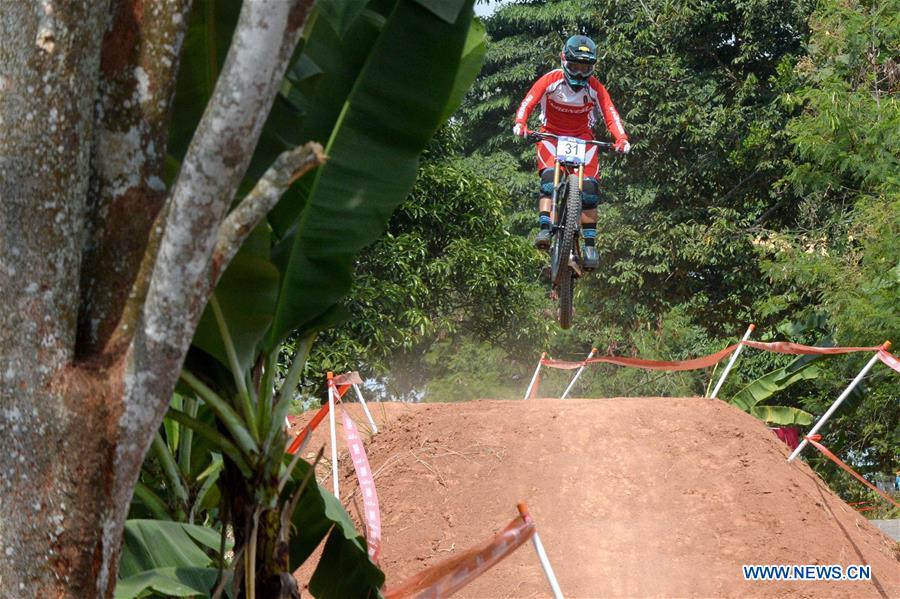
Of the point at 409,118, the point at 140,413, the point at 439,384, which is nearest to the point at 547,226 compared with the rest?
the point at 409,118

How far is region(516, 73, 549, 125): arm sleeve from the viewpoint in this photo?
10.4 metres

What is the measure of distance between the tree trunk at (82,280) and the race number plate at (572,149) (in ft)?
25.7

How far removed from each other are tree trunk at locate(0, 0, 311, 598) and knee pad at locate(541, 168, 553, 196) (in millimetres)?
7991

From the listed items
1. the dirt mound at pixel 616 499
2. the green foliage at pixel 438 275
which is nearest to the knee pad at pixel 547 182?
the dirt mound at pixel 616 499

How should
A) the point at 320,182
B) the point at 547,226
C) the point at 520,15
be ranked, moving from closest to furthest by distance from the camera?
the point at 320,182
the point at 547,226
the point at 520,15

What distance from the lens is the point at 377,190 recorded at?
3.79 m

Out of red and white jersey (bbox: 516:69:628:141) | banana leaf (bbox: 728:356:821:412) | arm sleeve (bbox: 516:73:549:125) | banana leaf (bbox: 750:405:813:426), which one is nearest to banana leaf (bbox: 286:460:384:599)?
arm sleeve (bbox: 516:73:549:125)

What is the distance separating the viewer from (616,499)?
32.6 feet

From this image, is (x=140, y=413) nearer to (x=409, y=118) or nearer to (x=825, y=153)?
(x=409, y=118)

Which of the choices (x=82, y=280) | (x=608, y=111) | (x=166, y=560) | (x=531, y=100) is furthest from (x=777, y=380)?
Answer: (x=82, y=280)

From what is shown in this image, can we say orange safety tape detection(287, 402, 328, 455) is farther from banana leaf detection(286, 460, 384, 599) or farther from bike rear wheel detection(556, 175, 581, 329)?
bike rear wheel detection(556, 175, 581, 329)

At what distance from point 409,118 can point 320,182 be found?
39 cm

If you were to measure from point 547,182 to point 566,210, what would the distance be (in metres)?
0.56

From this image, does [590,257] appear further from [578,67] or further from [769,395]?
[769,395]
